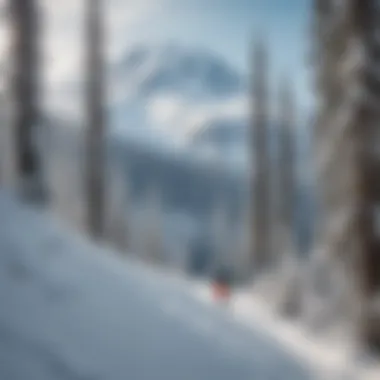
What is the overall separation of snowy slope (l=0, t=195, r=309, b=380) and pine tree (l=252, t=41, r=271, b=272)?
2122 centimetres

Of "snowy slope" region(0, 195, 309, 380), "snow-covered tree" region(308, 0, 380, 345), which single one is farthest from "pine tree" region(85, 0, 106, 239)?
"snowy slope" region(0, 195, 309, 380)

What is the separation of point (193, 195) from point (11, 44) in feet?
221

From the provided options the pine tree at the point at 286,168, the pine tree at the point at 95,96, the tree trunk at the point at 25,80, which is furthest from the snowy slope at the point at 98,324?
the pine tree at the point at 286,168

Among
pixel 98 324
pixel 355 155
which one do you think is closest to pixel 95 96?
pixel 355 155

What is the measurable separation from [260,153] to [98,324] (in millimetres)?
25658

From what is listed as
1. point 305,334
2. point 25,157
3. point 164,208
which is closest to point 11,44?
point 25,157

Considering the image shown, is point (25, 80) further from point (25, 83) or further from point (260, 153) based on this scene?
point (260, 153)

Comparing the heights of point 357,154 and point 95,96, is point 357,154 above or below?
above

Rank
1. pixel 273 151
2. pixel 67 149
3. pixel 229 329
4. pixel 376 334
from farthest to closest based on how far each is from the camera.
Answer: pixel 67 149, pixel 273 151, pixel 376 334, pixel 229 329

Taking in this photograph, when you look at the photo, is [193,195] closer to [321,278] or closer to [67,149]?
[67,149]

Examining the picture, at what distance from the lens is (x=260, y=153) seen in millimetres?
32031

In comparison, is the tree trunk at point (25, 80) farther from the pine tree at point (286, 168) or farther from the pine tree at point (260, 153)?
the pine tree at point (286, 168)

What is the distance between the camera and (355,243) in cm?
1226

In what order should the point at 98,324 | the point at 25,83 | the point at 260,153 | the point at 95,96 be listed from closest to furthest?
the point at 98,324
the point at 25,83
the point at 95,96
the point at 260,153
